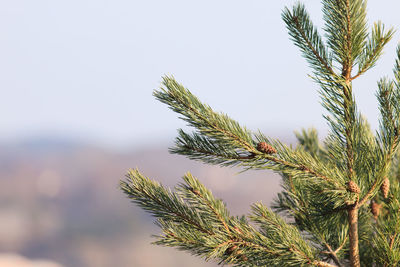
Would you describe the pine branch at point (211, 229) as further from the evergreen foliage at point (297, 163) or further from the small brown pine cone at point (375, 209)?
the small brown pine cone at point (375, 209)

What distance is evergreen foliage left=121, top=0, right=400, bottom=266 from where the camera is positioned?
2242 millimetres

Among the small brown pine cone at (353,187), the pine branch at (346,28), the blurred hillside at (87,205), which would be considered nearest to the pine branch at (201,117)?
the small brown pine cone at (353,187)

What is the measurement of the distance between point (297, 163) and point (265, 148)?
192mm

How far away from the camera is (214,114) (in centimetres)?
221

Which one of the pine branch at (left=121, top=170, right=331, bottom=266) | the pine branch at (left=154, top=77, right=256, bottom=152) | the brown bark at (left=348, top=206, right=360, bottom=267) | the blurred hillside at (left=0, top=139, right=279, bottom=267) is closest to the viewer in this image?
the pine branch at (left=154, top=77, right=256, bottom=152)

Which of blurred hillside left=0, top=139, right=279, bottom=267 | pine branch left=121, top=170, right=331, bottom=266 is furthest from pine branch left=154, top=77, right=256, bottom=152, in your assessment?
blurred hillside left=0, top=139, right=279, bottom=267

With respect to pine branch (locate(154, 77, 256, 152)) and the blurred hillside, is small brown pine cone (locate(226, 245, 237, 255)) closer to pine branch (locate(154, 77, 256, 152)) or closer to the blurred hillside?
pine branch (locate(154, 77, 256, 152))

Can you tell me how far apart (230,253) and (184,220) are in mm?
323

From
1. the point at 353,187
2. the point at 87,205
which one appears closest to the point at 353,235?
the point at 353,187

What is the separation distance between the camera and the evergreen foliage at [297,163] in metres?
2.24

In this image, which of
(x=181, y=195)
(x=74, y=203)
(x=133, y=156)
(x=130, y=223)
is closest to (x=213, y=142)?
(x=181, y=195)

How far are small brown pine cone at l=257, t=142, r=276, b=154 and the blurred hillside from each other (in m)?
14.0

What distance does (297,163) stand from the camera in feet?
7.38

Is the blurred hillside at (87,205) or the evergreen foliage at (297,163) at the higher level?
the blurred hillside at (87,205)
